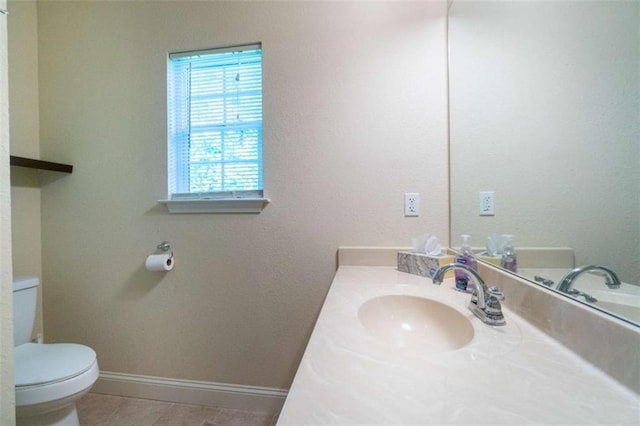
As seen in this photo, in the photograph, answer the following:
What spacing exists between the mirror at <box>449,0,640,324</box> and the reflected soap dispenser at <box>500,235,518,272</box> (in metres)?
0.03

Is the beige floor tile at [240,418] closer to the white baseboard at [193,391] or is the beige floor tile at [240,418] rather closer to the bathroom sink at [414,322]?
the white baseboard at [193,391]

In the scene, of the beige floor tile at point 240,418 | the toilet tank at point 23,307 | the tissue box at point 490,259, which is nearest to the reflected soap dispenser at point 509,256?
the tissue box at point 490,259

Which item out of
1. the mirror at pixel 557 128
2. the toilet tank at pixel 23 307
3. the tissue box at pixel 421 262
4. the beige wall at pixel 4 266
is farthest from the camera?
the toilet tank at pixel 23 307

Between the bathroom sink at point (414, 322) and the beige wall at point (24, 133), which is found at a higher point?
the beige wall at point (24, 133)

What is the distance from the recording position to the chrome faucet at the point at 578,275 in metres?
0.52

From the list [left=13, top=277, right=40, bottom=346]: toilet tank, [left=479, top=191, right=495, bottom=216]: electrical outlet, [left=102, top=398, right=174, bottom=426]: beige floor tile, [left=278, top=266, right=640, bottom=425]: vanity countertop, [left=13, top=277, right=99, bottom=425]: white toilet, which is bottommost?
[left=102, top=398, right=174, bottom=426]: beige floor tile

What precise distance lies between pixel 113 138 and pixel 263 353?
157 centimetres

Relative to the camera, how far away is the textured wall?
1.69ft

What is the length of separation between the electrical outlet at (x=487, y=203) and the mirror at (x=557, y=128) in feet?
0.06

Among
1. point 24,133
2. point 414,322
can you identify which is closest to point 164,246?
point 24,133

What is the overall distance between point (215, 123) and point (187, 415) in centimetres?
164

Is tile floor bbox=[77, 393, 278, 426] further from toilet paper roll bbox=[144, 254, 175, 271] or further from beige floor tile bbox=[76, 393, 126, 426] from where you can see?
toilet paper roll bbox=[144, 254, 175, 271]

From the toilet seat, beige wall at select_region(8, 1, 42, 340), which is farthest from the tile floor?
beige wall at select_region(8, 1, 42, 340)

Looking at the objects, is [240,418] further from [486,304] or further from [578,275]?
[578,275]
